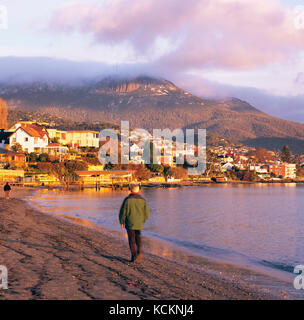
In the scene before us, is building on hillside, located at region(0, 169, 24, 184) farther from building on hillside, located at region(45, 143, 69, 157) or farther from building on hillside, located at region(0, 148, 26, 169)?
building on hillside, located at region(45, 143, 69, 157)

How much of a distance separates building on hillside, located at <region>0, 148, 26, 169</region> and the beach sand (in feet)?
235

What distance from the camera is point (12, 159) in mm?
87500

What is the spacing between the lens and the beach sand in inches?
359

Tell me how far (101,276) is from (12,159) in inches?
3210

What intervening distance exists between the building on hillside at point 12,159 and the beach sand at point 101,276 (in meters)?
71.7

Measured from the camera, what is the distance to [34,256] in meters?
12.9

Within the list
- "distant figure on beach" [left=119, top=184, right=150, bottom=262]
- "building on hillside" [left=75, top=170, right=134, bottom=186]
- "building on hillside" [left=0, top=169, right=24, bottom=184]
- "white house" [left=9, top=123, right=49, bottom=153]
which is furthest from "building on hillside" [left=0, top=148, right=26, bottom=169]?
"distant figure on beach" [left=119, top=184, right=150, bottom=262]

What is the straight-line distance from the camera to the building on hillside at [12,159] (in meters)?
85.1

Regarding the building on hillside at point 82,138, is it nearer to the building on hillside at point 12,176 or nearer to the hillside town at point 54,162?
the hillside town at point 54,162
